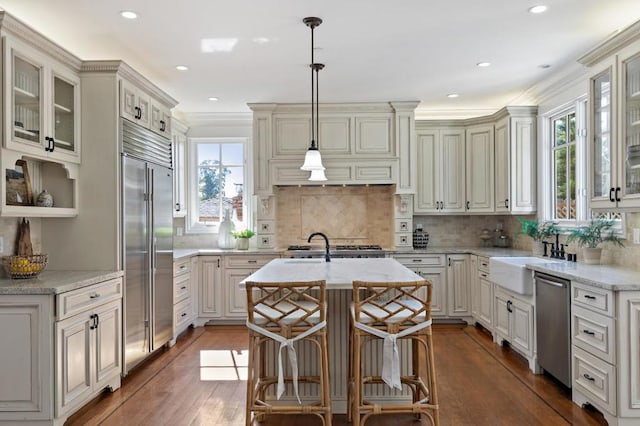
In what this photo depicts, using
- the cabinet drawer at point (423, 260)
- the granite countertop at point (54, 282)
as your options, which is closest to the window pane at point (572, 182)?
the cabinet drawer at point (423, 260)

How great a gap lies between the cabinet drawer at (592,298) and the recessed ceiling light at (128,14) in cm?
349

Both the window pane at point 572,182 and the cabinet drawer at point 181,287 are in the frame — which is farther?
the cabinet drawer at point 181,287

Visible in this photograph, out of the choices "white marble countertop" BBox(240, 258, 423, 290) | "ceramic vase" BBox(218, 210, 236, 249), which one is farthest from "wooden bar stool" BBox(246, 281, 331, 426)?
"ceramic vase" BBox(218, 210, 236, 249)

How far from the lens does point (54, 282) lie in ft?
9.87

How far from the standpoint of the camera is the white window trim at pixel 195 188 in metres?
6.33

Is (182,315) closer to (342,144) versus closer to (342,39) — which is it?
(342,144)

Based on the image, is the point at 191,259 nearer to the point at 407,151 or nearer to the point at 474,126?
the point at 407,151

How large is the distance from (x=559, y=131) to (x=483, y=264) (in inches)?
63.6

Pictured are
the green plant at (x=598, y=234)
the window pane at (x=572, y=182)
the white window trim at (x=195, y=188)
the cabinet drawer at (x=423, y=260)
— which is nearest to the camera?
the green plant at (x=598, y=234)

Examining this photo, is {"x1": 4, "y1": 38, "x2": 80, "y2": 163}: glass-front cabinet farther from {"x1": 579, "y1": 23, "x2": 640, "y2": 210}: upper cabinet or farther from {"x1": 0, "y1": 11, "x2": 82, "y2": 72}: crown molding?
{"x1": 579, "y1": 23, "x2": 640, "y2": 210}: upper cabinet

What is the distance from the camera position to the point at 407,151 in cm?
571

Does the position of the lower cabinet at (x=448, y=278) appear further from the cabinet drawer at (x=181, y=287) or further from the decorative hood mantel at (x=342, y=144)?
the cabinet drawer at (x=181, y=287)

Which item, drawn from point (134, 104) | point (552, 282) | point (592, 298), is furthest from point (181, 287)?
point (592, 298)

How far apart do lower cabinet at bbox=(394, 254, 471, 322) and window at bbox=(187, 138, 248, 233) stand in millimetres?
2285
